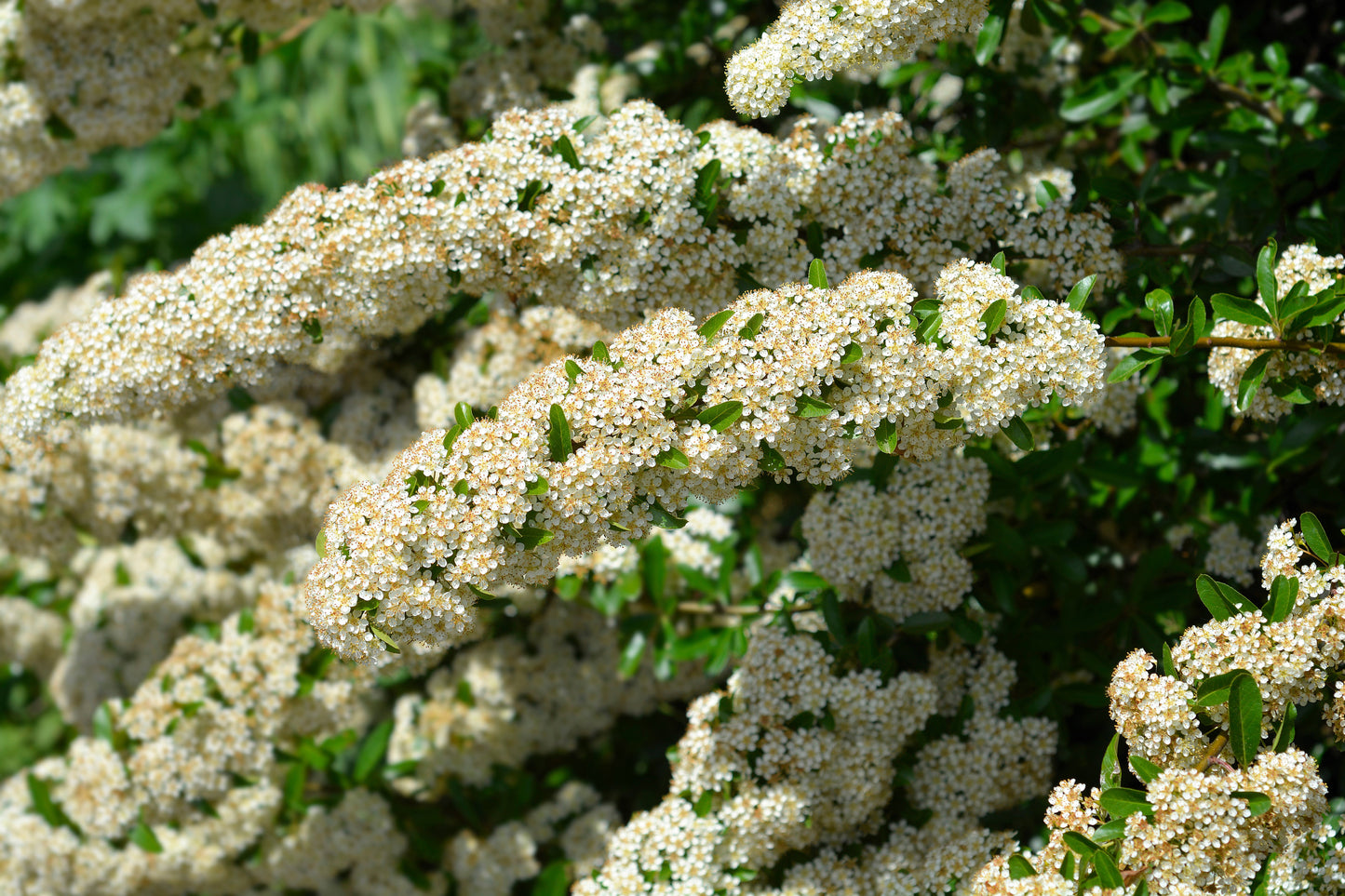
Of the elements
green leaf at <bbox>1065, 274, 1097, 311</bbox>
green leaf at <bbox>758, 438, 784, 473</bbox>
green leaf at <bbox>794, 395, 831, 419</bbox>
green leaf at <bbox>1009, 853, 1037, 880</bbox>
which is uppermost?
green leaf at <bbox>794, 395, 831, 419</bbox>

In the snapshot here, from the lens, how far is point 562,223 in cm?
279

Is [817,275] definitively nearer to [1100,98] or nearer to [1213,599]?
[1213,599]

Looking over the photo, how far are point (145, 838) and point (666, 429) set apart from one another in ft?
8.35

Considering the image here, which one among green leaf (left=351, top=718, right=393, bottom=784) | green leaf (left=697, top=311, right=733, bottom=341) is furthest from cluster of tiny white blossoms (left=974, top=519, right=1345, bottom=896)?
green leaf (left=351, top=718, right=393, bottom=784)

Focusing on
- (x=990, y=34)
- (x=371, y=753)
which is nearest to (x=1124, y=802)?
(x=990, y=34)

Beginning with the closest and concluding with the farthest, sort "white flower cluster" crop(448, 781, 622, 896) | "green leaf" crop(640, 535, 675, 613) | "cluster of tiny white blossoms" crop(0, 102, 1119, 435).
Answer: "cluster of tiny white blossoms" crop(0, 102, 1119, 435) < "green leaf" crop(640, 535, 675, 613) < "white flower cluster" crop(448, 781, 622, 896)

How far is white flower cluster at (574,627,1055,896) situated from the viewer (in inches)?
112

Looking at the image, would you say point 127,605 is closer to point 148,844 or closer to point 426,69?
point 148,844

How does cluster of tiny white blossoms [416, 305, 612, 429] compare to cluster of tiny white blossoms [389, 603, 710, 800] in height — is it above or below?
above

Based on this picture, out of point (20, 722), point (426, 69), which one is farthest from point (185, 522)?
point (20, 722)

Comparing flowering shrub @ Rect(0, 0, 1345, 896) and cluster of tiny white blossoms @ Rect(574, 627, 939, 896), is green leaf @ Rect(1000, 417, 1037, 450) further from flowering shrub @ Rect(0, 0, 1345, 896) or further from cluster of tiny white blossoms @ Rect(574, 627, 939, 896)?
cluster of tiny white blossoms @ Rect(574, 627, 939, 896)

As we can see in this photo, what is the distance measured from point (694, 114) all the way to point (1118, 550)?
207cm

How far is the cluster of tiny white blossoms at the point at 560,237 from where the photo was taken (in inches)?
109

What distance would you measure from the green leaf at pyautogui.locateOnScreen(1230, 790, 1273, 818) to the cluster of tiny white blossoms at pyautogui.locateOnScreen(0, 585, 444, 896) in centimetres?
261
